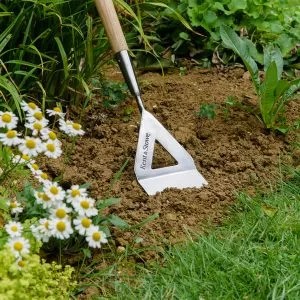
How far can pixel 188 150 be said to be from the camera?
10.9 ft

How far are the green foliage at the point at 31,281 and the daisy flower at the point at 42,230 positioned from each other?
0.07 meters

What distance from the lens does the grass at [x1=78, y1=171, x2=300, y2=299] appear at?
2396 mm

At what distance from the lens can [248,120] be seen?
3531 mm

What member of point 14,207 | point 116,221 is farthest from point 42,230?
point 116,221

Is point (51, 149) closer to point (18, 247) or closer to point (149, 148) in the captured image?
point (18, 247)

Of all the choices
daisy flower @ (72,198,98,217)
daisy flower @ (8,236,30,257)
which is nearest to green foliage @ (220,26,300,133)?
daisy flower @ (72,198,98,217)

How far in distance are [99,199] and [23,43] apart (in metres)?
0.83

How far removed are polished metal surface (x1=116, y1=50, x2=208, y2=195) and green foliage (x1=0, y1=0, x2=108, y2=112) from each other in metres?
0.28

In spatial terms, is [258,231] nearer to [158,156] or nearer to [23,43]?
[158,156]

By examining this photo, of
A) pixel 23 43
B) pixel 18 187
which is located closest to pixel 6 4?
pixel 23 43

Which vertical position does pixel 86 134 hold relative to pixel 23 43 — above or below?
below

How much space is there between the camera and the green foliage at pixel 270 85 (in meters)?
3.29

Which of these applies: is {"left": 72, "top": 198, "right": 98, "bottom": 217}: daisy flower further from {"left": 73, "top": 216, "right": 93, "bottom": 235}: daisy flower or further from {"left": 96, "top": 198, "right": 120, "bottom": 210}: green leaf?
{"left": 96, "top": 198, "right": 120, "bottom": 210}: green leaf

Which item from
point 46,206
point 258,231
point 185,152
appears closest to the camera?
point 46,206
